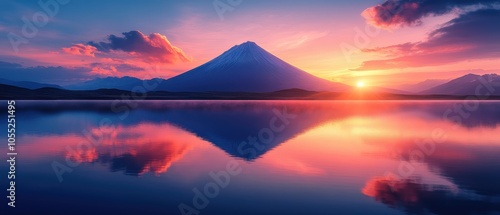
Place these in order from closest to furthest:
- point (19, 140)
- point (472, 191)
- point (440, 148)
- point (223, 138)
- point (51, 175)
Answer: point (472, 191)
point (51, 175)
point (440, 148)
point (19, 140)
point (223, 138)

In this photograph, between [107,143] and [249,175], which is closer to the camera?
[249,175]

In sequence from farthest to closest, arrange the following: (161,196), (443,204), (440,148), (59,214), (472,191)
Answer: (440,148) → (472,191) → (161,196) → (443,204) → (59,214)

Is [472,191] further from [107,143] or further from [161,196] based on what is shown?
[107,143]

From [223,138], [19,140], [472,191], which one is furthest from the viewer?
[223,138]

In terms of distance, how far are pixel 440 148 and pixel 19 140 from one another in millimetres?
24118

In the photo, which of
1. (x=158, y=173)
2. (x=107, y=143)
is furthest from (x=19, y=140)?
(x=158, y=173)

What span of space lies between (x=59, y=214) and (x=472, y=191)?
11.5 metres

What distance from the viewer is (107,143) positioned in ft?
72.8

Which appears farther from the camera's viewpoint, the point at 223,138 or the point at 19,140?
the point at 223,138

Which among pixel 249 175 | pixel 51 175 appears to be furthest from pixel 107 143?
pixel 249 175

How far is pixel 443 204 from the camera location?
33.6 ft

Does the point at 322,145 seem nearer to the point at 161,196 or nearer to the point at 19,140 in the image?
the point at 161,196

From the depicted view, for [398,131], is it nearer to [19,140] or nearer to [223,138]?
[223,138]

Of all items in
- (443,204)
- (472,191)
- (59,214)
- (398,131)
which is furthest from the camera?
(398,131)
